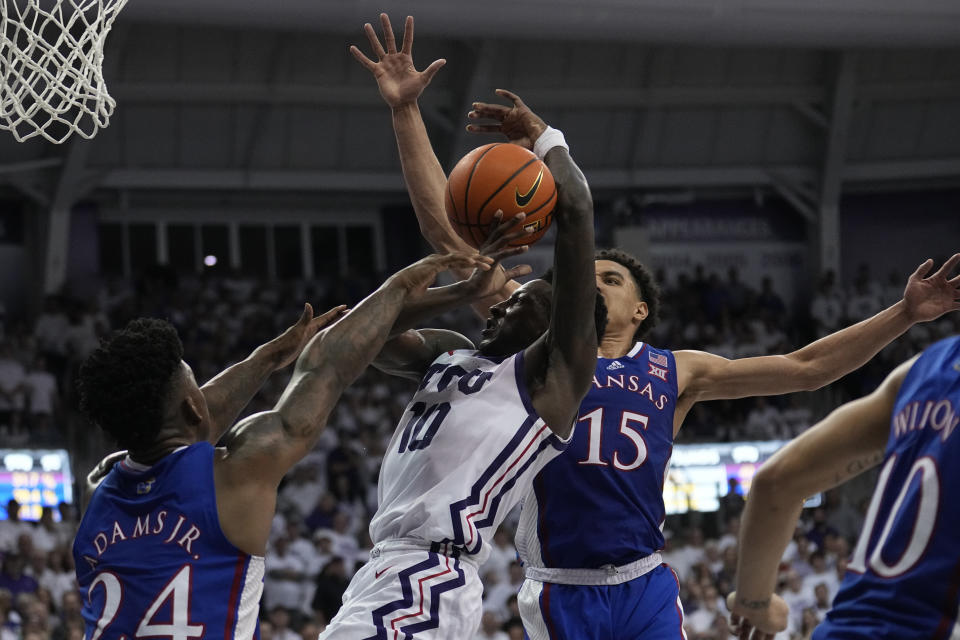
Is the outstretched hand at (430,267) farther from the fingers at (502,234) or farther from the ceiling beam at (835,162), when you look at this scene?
the ceiling beam at (835,162)

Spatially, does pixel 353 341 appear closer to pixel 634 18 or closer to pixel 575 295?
pixel 575 295

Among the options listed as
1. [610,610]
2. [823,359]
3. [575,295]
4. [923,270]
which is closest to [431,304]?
[575,295]

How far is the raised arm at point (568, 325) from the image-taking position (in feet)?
11.9

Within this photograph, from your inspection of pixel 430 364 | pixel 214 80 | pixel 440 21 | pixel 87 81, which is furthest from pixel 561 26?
pixel 430 364

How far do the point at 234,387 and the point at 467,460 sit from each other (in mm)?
857

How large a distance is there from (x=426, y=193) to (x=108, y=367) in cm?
200

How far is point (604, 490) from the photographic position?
14.2 feet

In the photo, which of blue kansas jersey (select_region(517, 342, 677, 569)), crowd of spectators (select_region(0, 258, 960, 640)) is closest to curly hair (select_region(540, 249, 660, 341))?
blue kansas jersey (select_region(517, 342, 677, 569))

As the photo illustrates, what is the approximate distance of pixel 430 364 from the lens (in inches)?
167

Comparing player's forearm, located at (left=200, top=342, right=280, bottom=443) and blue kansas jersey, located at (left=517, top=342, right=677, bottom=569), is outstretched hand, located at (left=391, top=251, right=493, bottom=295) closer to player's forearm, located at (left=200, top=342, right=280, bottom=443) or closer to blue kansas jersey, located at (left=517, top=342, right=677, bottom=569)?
player's forearm, located at (left=200, top=342, right=280, bottom=443)

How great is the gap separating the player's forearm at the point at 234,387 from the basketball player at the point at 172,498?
0.59 m

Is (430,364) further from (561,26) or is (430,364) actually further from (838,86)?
(838,86)

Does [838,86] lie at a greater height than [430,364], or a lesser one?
greater

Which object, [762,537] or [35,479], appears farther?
[35,479]
